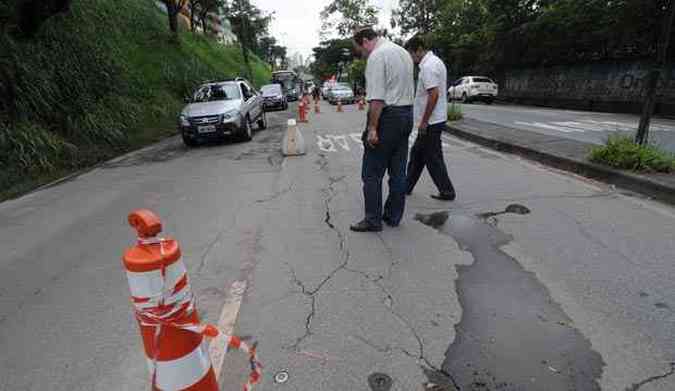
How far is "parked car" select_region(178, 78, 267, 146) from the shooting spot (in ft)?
33.9

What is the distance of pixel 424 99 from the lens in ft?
16.1

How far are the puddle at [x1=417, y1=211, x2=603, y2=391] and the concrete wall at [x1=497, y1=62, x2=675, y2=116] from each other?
1675cm

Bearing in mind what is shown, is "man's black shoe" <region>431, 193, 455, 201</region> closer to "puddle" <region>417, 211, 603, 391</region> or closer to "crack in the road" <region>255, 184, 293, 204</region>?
"puddle" <region>417, 211, 603, 391</region>

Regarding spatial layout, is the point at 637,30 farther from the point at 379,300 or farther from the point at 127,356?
the point at 127,356

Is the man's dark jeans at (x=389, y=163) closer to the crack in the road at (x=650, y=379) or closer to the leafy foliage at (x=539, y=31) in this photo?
the crack in the road at (x=650, y=379)

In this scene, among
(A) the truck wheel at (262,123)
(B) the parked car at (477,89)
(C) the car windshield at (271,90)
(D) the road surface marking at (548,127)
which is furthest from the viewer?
(B) the parked car at (477,89)

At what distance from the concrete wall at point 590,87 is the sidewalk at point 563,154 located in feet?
32.3

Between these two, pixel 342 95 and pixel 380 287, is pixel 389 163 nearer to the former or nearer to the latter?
pixel 380 287

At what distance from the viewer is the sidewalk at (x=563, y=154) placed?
16.6 ft

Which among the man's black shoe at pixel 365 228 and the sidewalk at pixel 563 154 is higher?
the sidewalk at pixel 563 154

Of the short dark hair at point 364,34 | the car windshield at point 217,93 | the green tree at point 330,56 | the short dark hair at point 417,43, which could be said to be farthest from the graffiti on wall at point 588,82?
the green tree at point 330,56

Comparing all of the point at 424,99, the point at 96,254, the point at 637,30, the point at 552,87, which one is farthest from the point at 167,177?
the point at 552,87

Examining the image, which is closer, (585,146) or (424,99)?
(424,99)

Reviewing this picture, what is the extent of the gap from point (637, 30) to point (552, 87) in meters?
6.44
